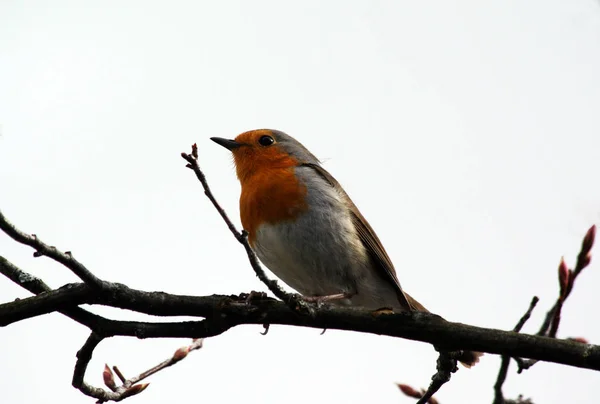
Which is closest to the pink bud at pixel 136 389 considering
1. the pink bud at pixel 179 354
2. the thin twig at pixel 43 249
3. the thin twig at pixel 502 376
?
the pink bud at pixel 179 354

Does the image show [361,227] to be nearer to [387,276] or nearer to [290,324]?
[387,276]

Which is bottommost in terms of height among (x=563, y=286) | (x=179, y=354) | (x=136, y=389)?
(x=136, y=389)

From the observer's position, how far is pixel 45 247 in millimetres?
2932

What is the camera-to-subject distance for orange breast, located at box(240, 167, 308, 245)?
530 cm

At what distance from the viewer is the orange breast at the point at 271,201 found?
5.30 metres

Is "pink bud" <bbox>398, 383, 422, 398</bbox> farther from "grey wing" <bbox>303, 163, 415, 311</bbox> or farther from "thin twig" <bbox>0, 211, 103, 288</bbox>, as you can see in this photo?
"thin twig" <bbox>0, 211, 103, 288</bbox>

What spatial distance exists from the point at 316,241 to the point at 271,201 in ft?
1.59

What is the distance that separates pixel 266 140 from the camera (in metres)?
6.64

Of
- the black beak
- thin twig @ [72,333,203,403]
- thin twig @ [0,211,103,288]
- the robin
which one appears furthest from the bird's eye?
thin twig @ [0,211,103,288]

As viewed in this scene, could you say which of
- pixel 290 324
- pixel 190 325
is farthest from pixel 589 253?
pixel 190 325

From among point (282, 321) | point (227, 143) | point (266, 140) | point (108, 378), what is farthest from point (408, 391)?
point (227, 143)

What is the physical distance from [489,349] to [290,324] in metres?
1.04

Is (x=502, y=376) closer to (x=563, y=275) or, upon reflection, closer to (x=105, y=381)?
(x=563, y=275)

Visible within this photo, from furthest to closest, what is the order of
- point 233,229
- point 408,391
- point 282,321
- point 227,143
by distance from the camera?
point 227,143
point 408,391
point 282,321
point 233,229
